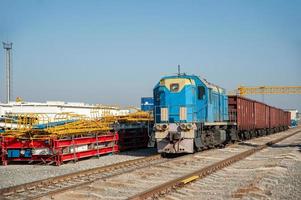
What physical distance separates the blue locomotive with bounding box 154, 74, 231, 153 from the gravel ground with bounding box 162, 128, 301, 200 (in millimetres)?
3035

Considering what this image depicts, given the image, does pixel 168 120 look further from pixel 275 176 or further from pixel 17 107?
pixel 17 107

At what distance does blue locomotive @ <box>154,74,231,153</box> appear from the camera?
610 inches

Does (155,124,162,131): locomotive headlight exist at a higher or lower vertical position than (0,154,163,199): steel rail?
higher

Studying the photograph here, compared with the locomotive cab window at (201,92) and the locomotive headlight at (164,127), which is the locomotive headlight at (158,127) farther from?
the locomotive cab window at (201,92)

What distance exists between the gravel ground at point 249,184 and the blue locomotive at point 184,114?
3035 millimetres

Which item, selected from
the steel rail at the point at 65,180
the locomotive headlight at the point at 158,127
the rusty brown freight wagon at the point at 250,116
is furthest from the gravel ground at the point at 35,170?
the rusty brown freight wagon at the point at 250,116

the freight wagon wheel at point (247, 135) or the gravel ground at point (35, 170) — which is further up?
the freight wagon wheel at point (247, 135)

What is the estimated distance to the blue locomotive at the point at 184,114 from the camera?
15500mm

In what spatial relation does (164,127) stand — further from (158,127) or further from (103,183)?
(103,183)

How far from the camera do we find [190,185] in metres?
9.21

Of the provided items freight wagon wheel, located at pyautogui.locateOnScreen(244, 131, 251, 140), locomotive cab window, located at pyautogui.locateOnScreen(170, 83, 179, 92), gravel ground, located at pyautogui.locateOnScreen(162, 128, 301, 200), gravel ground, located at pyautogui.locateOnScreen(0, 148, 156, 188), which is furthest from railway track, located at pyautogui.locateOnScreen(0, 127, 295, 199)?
freight wagon wheel, located at pyautogui.locateOnScreen(244, 131, 251, 140)

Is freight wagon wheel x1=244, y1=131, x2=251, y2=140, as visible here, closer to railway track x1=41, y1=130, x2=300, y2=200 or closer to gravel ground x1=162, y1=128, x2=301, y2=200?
railway track x1=41, y1=130, x2=300, y2=200

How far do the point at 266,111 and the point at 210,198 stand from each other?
29.6 meters

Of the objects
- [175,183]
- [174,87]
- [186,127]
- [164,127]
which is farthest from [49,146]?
[175,183]
